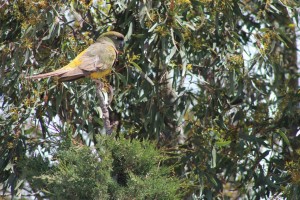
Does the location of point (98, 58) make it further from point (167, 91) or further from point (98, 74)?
point (167, 91)

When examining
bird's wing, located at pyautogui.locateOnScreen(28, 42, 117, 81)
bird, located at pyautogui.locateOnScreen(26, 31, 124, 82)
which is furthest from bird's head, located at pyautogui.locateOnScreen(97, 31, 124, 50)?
bird's wing, located at pyautogui.locateOnScreen(28, 42, 117, 81)

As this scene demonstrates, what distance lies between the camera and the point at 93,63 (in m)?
6.56

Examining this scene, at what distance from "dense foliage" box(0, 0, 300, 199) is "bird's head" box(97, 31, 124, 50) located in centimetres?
9

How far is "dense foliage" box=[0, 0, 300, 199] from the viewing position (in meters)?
7.09

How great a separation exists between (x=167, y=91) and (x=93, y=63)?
1812 mm

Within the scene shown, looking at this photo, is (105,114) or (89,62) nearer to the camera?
(105,114)

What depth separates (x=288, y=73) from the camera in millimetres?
9438

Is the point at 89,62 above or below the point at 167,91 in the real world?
above

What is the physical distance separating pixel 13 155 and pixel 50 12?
1.30 m

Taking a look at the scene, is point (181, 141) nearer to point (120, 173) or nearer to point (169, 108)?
point (169, 108)

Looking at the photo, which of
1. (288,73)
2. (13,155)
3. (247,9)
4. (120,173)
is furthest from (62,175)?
(288,73)

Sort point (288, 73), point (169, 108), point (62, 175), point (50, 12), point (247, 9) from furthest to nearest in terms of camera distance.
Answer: point (288, 73) → point (247, 9) → point (169, 108) → point (50, 12) → point (62, 175)

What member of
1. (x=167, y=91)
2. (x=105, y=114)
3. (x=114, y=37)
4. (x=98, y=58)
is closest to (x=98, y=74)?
(x=98, y=58)

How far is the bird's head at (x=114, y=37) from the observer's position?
7.03 meters
